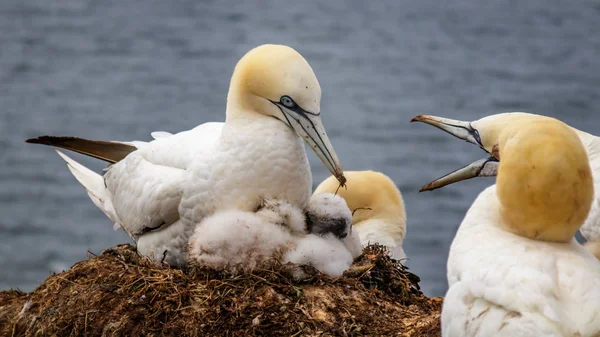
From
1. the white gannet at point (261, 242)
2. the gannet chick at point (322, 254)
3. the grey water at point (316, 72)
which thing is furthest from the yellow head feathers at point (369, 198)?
the grey water at point (316, 72)

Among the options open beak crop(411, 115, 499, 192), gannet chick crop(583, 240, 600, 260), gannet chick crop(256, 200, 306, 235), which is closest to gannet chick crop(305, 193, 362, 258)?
gannet chick crop(256, 200, 306, 235)

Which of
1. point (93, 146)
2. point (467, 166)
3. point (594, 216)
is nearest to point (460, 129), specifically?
point (467, 166)

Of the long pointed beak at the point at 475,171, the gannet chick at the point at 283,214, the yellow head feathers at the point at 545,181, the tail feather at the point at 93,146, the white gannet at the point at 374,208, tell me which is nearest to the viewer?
the yellow head feathers at the point at 545,181

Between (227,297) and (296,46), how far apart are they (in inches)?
709

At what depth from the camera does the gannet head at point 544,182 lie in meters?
4.54

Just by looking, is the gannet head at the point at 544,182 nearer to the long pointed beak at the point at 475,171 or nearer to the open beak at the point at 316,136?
the long pointed beak at the point at 475,171

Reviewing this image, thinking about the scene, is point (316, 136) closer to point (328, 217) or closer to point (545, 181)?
point (328, 217)

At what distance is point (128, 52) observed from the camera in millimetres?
23266

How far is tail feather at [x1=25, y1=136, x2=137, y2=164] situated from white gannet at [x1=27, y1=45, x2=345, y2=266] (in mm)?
611

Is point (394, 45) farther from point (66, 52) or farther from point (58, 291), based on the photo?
point (58, 291)

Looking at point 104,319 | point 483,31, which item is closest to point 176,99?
point 483,31

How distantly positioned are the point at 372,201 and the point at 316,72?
14937mm

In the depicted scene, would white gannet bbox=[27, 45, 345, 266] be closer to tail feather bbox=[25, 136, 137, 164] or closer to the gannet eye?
the gannet eye

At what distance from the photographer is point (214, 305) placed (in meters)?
5.23
